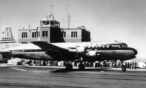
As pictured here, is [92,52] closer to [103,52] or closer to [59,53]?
[103,52]

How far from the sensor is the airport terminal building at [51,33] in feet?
291

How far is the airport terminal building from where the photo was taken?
8861 cm

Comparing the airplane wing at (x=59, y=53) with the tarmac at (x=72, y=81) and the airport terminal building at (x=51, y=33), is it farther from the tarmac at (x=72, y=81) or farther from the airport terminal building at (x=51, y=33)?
the airport terminal building at (x=51, y=33)

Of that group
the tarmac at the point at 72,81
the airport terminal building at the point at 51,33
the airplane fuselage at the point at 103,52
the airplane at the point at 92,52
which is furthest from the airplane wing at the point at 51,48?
the airport terminal building at the point at 51,33

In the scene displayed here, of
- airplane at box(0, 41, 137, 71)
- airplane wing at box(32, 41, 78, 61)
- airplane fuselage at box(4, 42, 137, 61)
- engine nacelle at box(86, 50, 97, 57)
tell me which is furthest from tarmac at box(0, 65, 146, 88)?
engine nacelle at box(86, 50, 97, 57)

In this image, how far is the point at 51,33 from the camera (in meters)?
91.5

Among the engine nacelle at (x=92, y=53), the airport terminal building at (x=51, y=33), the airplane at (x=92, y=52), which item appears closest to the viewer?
the airplane at (x=92, y=52)


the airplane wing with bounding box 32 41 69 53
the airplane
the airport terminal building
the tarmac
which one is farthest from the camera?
the airport terminal building

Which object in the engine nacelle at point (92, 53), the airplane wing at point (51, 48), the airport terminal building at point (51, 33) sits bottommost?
the engine nacelle at point (92, 53)

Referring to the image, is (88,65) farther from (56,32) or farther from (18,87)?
(56,32)

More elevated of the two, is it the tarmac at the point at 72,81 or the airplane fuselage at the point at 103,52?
the airplane fuselage at the point at 103,52

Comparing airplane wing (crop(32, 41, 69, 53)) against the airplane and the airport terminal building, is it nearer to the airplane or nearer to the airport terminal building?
the airplane

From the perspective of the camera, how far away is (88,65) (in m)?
51.8

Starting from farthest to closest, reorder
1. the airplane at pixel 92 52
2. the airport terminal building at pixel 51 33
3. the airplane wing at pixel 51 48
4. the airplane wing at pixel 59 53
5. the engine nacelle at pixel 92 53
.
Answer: the airport terminal building at pixel 51 33 → the engine nacelle at pixel 92 53 → the airplane at pixel 92 52 → the airplane wing at pixel 59 53 → the airplane wing at pixel 51 48
